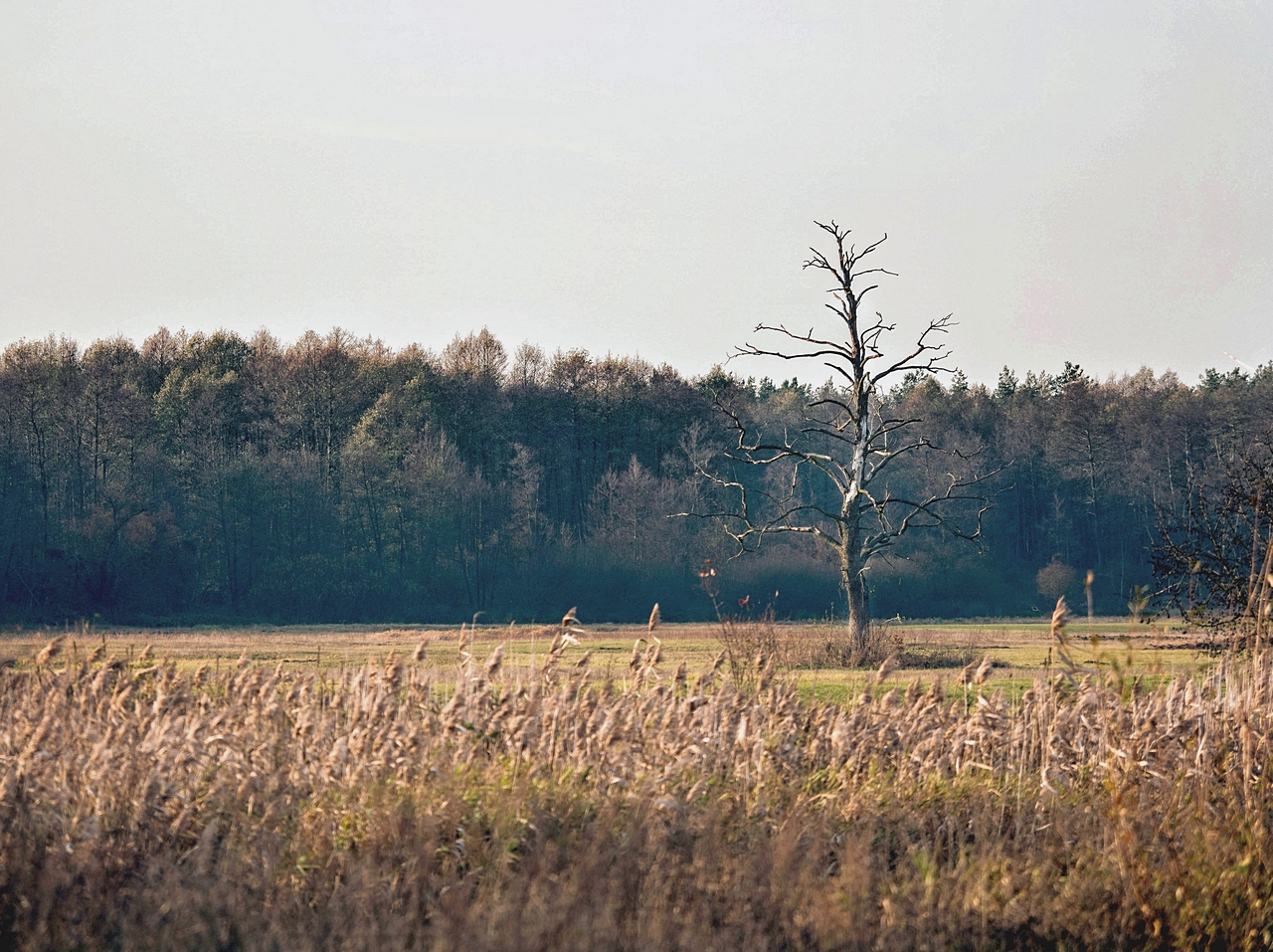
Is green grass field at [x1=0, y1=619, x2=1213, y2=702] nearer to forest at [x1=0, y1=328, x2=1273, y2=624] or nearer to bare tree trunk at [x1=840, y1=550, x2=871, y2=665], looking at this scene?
bare tree trunk at [x1=840, y1=550, x2=871, y2=665]

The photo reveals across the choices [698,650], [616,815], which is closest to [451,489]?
[698,650]

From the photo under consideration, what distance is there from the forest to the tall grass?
4009cm

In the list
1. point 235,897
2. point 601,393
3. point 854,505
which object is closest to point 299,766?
point 235,897

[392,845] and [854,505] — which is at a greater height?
[854,505]

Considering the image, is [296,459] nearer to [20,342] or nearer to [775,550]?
[20,342]

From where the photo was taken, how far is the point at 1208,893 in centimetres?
735

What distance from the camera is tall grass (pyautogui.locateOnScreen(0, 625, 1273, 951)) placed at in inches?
246

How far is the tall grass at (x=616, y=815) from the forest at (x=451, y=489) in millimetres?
40094

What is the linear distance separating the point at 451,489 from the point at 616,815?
5037 centimetres

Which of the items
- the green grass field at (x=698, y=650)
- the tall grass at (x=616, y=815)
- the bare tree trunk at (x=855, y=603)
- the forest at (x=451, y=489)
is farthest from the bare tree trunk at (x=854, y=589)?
the forest at (x=451, y=489)

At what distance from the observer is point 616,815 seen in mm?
7855

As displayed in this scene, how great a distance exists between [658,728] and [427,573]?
4854 centimetres

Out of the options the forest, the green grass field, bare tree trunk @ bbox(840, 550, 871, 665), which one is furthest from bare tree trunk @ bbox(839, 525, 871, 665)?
the forest

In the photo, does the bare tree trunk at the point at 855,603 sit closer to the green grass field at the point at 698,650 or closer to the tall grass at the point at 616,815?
the green grass field at the point at 698,650
